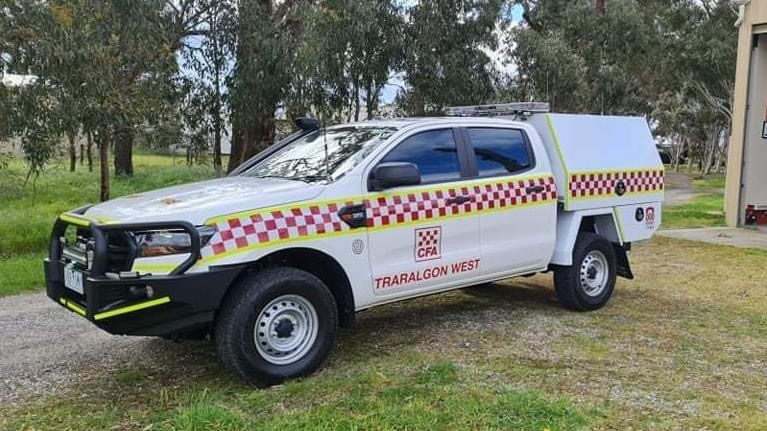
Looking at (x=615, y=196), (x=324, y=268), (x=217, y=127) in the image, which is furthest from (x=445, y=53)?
(x=324, y=268)

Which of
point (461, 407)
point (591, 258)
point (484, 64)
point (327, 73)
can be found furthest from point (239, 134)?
point (461, 407)

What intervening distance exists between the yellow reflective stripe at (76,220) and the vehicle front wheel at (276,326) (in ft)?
3.17

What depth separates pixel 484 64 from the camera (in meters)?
12.8

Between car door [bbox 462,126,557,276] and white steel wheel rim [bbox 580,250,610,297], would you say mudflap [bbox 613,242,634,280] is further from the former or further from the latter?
car door [bbox 462,126,557,276]

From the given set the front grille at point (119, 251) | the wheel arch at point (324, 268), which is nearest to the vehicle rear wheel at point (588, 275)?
the wheel arch at point (324, 268)

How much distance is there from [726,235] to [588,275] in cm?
676

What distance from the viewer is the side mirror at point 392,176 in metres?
4.78

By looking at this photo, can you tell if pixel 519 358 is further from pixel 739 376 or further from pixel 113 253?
pixel 113 253

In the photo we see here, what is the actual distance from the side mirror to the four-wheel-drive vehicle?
0.01m

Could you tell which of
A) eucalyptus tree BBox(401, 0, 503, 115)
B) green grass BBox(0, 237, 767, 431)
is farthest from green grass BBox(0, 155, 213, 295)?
Answer: eucalyptus tree BBox(401, 0, 503, 115)

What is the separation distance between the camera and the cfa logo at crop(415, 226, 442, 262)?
511 centimetres

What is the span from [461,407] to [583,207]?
2.90m

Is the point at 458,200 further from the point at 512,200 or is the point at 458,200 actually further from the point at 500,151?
the point at 500,151

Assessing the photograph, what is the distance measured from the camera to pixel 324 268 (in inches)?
189
